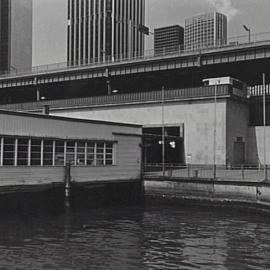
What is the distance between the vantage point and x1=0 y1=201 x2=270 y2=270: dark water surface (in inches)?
827

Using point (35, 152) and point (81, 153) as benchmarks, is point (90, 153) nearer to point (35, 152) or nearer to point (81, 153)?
point (81, 153)

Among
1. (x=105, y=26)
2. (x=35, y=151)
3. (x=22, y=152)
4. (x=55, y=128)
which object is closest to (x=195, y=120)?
(x=55, y=128)

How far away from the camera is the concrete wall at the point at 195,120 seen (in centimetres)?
6288

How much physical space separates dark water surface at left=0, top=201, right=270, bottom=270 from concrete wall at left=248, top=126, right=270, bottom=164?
28.8 metres

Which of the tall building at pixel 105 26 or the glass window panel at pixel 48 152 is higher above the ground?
the tall building at pixel 105 26

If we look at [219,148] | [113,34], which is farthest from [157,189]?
[113,34]

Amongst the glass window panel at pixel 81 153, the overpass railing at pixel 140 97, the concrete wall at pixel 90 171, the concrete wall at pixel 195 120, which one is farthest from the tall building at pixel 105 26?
the glass window panel at pixel 81 153

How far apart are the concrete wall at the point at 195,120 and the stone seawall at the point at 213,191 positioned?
60.6 feet

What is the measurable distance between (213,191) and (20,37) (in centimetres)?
11431

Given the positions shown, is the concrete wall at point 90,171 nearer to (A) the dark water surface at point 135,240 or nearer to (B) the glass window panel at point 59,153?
(B) the glass window panel at point 59,153

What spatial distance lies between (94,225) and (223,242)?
29.2 feet

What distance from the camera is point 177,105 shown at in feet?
220

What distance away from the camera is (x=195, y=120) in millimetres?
65062

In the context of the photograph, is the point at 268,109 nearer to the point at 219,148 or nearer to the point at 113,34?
the point at 219,148
